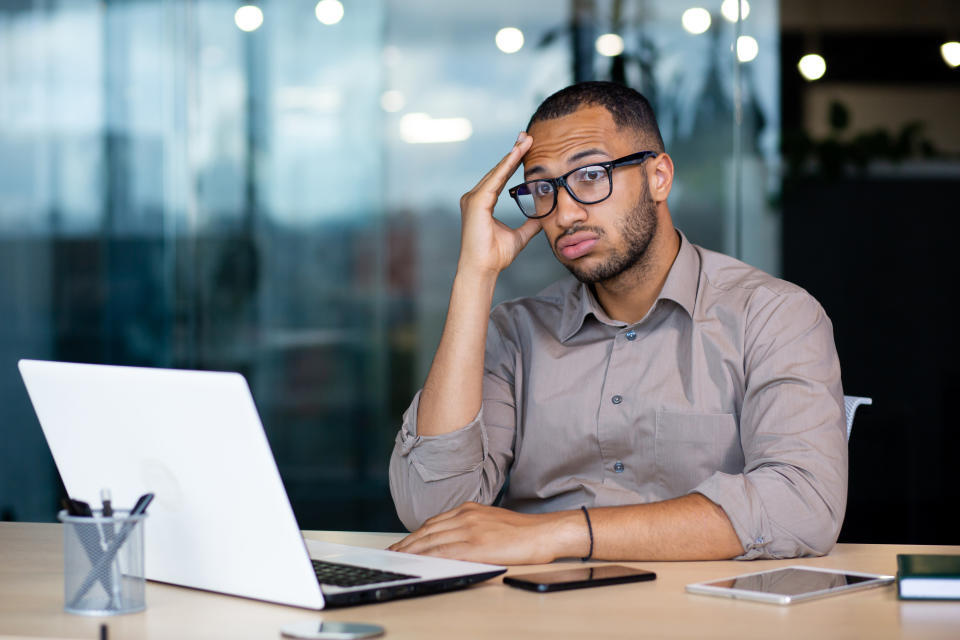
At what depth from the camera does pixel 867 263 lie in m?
3.91

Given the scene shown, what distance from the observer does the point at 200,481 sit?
126 cm

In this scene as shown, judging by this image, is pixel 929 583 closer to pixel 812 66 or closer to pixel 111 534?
pixel 111 534

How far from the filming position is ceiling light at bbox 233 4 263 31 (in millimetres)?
4266

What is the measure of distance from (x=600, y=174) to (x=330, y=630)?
3.71 ft

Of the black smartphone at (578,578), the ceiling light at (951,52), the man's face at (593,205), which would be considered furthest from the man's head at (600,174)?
the ceiling light at (951,52)

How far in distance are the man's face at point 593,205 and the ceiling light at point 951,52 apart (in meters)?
2.26

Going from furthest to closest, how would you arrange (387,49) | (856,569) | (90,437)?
(387,49), (856,569), (90,437)

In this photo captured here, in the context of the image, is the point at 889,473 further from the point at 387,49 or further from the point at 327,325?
the point at 387,49

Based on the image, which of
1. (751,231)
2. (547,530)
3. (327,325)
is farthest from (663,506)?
(327,325)

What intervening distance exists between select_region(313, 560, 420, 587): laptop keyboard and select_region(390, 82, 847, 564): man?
503 mm

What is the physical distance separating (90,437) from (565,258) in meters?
0.96

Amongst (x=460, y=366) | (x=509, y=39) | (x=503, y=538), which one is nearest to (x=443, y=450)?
(x=460, y=366)

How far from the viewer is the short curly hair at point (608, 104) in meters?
2.11

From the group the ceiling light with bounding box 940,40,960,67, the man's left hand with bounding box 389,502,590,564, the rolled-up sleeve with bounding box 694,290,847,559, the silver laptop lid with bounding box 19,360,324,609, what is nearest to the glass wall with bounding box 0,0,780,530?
the ceiling light with bounding box 940,40,960,67
